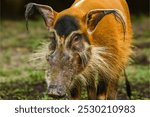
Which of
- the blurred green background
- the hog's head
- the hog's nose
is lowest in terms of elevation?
the blurred green background

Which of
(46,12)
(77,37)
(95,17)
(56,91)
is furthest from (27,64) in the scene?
(56,91)

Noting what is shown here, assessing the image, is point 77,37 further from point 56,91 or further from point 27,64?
point 27,64

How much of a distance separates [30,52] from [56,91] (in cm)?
716

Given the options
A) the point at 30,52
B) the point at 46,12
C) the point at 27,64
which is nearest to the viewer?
the point at 46,12

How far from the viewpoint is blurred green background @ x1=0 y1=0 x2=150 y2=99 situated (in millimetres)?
9898

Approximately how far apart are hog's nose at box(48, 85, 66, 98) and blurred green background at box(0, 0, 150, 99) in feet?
4.32

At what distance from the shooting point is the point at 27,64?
39.7 feet

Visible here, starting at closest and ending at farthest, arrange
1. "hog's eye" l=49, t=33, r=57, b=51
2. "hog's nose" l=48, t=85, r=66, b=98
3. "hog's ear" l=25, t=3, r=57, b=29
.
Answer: "hog's nose" l=48, t=85, r=66, b=98, "hog's eye" l=49, t=33, r=57, b=51, "hog's ear" l=25, t=3, r=57, b=29

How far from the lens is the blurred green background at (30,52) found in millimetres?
9898

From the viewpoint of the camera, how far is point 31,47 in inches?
535

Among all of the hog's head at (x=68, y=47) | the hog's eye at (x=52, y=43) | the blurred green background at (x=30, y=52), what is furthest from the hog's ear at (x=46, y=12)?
the blurred green background at (x=30, y=52)

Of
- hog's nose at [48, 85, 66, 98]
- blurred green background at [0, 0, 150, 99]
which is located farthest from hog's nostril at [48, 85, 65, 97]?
blurred green background at [0, 0, 150, 99]

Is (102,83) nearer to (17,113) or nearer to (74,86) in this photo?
(74,86)

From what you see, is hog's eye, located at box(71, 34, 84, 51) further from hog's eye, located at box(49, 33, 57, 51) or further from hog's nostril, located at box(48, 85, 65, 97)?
hog's nostril, located at box(48, 85, 65, 97)
